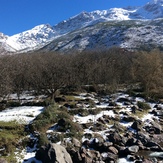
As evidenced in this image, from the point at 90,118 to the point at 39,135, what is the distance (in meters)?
10.2

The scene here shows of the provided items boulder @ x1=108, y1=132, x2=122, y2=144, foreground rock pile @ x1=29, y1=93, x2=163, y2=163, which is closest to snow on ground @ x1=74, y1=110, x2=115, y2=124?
foreground rock pile @ x1=29, y1=93, x2=163, y2=163

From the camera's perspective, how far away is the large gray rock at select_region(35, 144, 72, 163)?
21.4 metres

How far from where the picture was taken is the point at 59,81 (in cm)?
4994

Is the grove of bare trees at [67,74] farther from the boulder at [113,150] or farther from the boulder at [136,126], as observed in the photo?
the boulder at [136,126]

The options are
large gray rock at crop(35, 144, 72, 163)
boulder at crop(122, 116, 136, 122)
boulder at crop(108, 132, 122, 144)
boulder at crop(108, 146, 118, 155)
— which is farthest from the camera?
boulder at crop(122, 116, 136, 122)

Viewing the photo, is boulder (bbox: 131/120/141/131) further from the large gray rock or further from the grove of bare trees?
the grove of bare trees

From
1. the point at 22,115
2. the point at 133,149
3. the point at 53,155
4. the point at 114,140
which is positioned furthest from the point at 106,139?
the point at 22,115

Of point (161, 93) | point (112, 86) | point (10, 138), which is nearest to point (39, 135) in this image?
point (10, 138)

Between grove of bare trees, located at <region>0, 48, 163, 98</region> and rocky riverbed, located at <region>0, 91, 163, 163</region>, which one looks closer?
rocky riverbed, located at <region>0, 91, 163, 163</region>

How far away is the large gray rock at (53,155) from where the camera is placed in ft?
70.3

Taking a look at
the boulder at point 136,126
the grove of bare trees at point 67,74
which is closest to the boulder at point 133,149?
the boulder at point 136,126

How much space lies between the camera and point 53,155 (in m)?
21.7

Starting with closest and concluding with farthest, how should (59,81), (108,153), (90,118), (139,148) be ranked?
(108,153), (139,148), (90,118), (59,81)

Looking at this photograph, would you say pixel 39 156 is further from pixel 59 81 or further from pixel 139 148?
pixel 59 81
